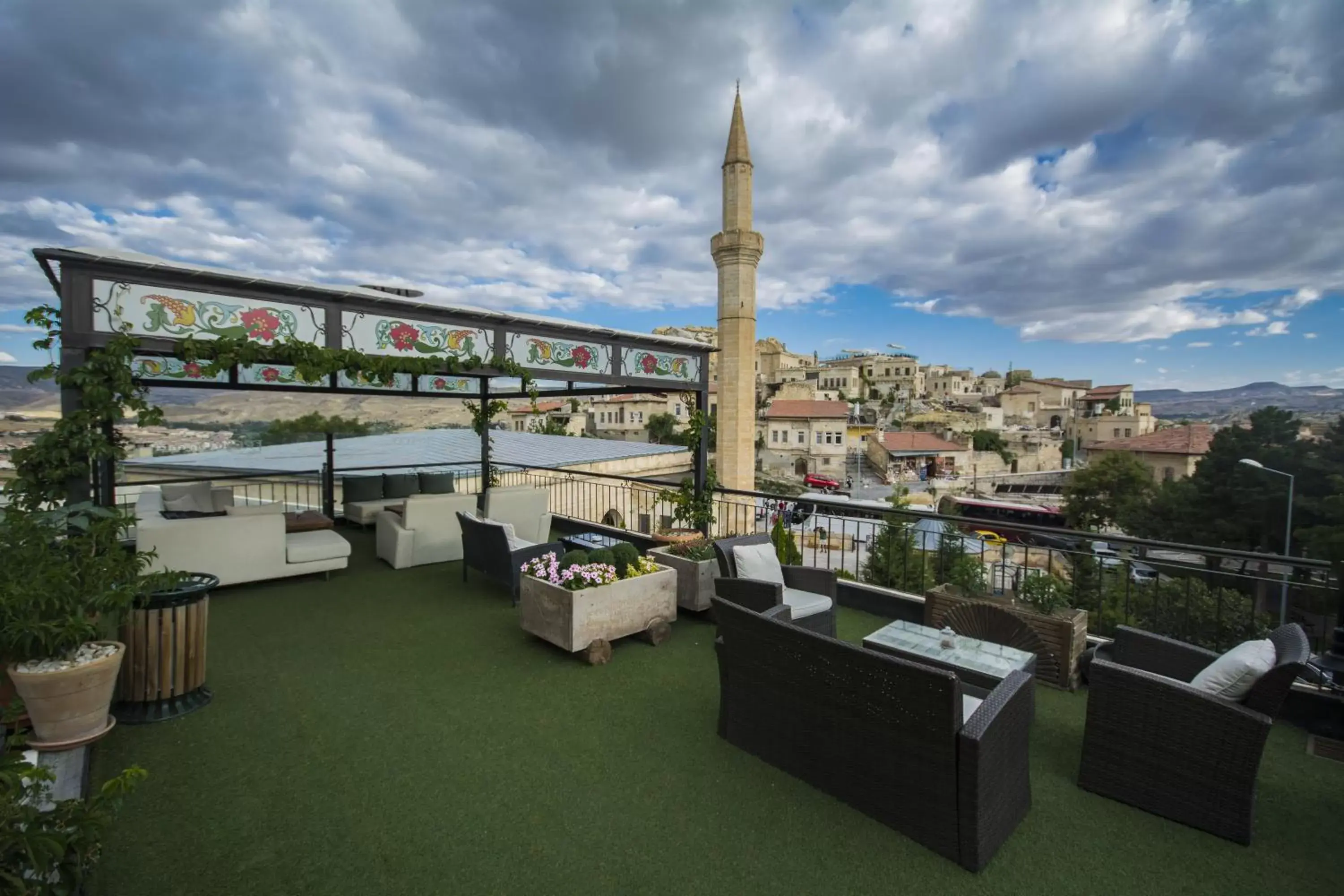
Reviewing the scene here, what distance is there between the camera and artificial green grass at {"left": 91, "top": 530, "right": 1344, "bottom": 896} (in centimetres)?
200

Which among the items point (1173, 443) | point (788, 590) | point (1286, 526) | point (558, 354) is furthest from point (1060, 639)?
point (1173, 443)

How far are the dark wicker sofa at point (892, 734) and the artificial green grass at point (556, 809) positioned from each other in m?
0.10

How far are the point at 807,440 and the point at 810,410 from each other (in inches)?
136

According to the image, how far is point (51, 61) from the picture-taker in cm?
579

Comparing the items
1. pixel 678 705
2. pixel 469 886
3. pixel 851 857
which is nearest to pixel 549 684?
pixel 678 705

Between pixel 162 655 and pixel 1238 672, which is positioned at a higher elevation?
pixel 1238 672

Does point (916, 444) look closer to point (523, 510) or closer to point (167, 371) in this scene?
point (523, 510)

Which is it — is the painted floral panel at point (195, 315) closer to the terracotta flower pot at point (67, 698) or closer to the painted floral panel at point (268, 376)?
the terracotta flower pot at point (67, 698)

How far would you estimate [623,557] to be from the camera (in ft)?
14.0

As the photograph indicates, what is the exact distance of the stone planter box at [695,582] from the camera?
4617 millimetres

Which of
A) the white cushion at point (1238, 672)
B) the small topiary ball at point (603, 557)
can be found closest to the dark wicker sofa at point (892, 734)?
the white cushion at point (1238, 672)

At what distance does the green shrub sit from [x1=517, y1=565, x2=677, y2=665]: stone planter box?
178 mm

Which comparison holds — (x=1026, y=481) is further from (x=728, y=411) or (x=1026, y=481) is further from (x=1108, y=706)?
(x=1108, y=706)

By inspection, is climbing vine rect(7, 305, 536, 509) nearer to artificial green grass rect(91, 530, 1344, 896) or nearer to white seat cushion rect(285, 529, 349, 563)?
artificial green grass rect(91, 530, 1344, 896)
